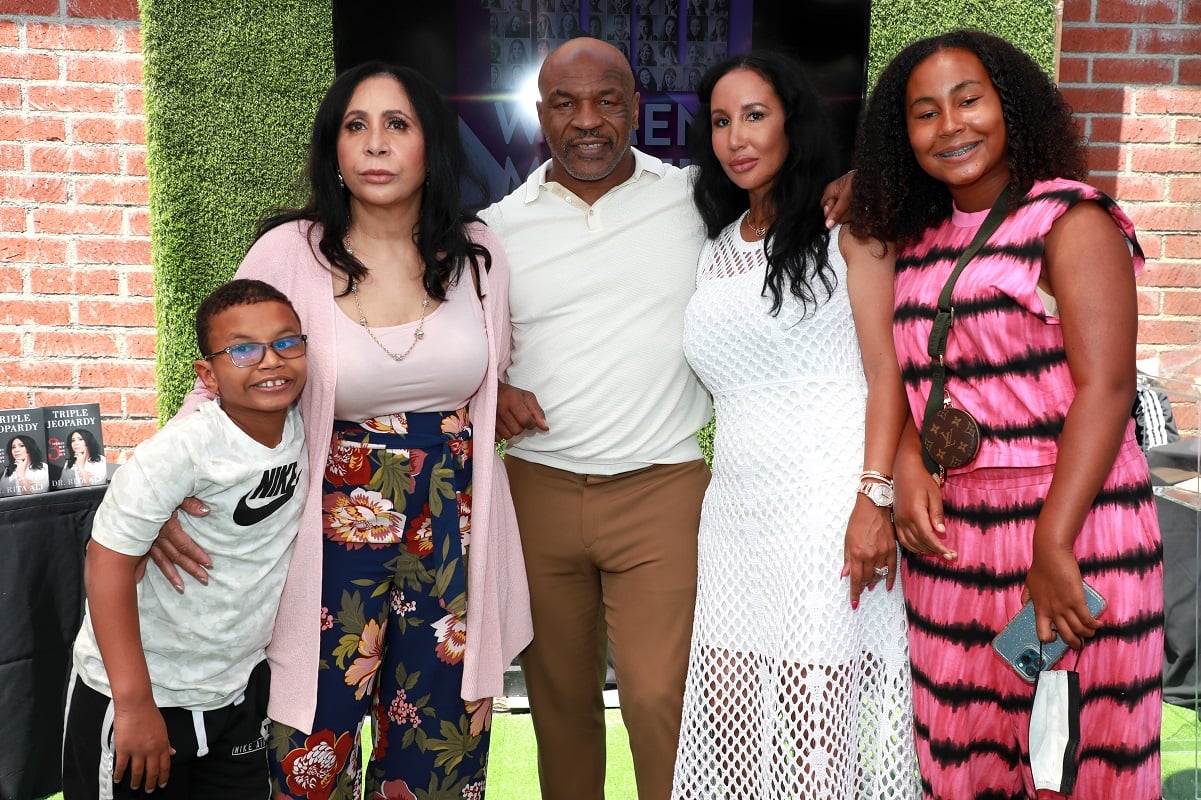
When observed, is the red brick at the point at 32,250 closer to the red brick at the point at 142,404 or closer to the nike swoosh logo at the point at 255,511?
the red brick at the point at 142,404

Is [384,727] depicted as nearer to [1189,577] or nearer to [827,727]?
[827,727]

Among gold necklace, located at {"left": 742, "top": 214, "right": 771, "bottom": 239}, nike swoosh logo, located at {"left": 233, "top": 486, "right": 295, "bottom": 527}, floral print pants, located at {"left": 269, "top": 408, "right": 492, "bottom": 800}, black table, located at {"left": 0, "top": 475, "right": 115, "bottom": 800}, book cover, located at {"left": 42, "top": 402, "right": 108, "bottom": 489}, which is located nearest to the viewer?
nike swoosh logo, located at {"left": 233, "top": 486, "right": 295, "bottom": 527}

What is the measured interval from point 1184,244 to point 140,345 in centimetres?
403

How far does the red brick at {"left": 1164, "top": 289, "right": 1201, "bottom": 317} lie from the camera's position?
3775 millimetres

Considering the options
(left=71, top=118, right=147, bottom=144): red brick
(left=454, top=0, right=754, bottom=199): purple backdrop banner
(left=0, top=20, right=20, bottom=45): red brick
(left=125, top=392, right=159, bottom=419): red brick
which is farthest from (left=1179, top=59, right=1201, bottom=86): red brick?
(left=0, top=20, right=20, bottom=45): red brick

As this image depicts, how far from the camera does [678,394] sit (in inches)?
93.7

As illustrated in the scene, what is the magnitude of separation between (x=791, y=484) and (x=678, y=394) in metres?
0.47

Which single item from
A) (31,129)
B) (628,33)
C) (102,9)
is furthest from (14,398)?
(628,33)

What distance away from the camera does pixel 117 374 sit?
3.65 metres

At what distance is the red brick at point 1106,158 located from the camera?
12.2 ft

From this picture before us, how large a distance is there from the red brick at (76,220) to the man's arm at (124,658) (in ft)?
7.41

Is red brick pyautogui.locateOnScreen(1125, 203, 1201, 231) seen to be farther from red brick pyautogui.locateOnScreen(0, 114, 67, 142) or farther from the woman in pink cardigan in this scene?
red brick pyautogui.locateOnScreen(0, 114, 67, 142)

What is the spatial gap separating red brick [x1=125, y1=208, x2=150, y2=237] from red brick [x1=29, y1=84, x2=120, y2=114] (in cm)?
36

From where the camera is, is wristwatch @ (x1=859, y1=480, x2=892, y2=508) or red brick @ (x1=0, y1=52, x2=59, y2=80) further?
red brick @ (x1=0, y1=52, x2=59, y2=80)
